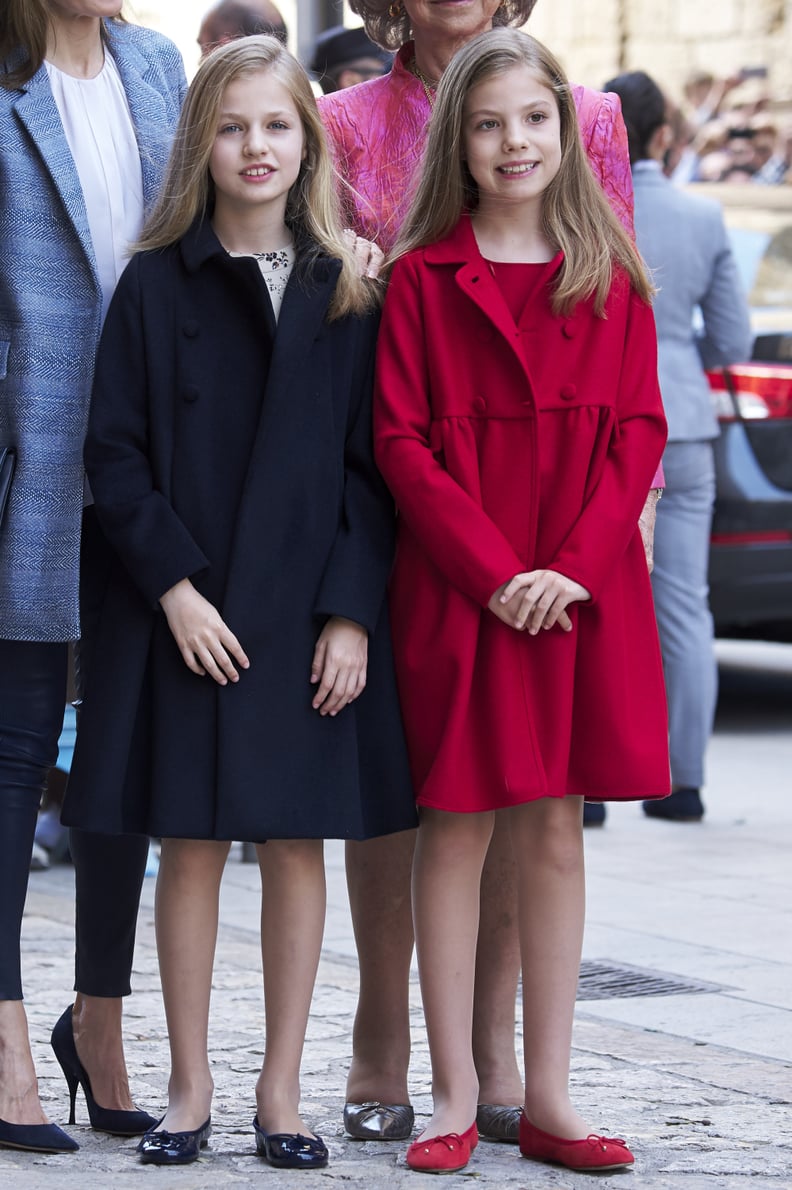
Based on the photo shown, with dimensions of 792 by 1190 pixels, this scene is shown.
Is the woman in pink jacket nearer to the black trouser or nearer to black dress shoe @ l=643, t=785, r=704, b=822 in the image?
the black trouser

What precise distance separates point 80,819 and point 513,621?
2.27 feet

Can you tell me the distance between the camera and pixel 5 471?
10.3 ft

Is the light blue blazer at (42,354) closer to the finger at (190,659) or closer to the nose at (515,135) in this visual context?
the finger at (190,659)

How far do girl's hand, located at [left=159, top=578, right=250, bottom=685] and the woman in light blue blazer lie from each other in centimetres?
24

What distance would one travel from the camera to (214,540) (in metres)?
3.04

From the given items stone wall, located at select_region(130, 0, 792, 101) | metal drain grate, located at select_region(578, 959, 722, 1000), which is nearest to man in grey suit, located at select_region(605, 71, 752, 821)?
metal drain grate, located at select_region(578, 959, 722, 1000)

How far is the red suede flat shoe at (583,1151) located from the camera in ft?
9.81

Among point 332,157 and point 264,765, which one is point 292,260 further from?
point 264,765

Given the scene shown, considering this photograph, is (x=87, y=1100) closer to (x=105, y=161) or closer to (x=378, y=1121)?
(x=378, y=1121)

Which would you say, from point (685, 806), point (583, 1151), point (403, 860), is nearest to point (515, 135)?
point (403, 860)

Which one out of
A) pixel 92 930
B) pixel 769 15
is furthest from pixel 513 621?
pixel 769 15

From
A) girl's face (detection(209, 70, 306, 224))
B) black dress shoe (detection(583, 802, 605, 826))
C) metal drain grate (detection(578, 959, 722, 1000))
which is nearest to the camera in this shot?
girl's face (detection(209, 70, 306, 224))

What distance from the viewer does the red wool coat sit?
3.02 m

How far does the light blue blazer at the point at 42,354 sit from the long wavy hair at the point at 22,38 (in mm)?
16
